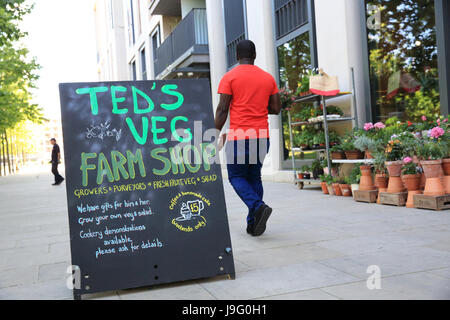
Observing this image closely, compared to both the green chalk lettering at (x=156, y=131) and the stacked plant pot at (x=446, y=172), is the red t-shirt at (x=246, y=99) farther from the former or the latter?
the stacked plant pot at (x=446, y=172)

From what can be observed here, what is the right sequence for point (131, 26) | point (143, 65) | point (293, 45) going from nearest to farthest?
point (293, 45) → point (143, 65) → point (131, 26)

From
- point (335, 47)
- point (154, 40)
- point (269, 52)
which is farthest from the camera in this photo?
point (154, 40)

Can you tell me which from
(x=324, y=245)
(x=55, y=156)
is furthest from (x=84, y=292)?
(x=55, y=156)

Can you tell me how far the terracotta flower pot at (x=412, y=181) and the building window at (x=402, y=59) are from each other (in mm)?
1457

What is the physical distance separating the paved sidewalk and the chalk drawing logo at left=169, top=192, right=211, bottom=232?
0.39m

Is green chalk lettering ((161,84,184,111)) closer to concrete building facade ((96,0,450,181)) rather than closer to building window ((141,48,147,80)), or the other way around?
concrete building facade ((96,0,450,181))

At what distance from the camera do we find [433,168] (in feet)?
18.7

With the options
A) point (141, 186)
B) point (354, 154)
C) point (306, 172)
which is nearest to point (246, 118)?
point (141, 186)

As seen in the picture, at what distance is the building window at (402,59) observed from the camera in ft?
23.1

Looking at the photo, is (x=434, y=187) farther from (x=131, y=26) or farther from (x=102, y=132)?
(x=131, y=26)

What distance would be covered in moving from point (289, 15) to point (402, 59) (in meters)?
3.97

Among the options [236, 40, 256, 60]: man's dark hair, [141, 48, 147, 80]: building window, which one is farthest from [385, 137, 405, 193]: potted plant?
[141, 48, 147, 80]: building window

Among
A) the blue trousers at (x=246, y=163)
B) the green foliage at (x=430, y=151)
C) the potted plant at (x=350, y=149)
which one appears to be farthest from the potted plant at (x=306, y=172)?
the blue trousers at (x=246, y=163)
